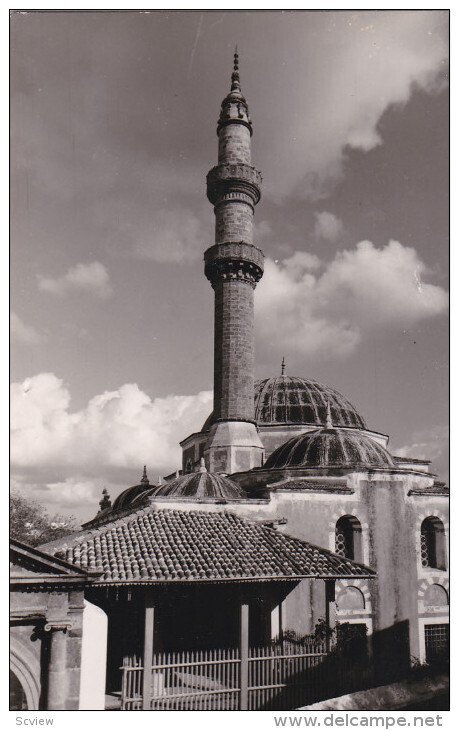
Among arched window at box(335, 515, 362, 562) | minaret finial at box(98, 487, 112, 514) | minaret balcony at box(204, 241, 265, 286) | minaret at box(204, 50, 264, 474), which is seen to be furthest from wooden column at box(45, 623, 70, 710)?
minaret finial at box(98, 487, 112, 514)

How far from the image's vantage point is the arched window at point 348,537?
1730cm

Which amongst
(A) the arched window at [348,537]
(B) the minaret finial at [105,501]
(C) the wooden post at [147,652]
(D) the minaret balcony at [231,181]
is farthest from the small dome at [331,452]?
(B) the minaret finial at [105,501]

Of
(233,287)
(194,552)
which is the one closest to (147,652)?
(194,552)

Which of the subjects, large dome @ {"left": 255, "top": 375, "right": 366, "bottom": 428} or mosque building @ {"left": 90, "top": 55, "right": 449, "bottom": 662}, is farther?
large dome @ {"left": 255, "top": 375, "right": 366, "bottom": 428}

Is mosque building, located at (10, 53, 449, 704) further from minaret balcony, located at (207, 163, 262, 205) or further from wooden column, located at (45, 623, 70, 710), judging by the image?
wooden column, located at (45, 623, 70, 710)

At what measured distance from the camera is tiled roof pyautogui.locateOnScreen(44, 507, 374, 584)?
1207 cm

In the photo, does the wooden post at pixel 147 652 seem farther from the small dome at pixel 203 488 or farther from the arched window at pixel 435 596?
the arched window at pixel 435 596

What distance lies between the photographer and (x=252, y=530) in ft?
49.0

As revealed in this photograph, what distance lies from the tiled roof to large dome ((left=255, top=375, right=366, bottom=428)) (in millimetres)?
12447

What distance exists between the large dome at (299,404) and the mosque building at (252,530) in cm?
403

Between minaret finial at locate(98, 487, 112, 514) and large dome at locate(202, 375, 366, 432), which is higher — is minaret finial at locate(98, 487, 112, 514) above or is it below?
below

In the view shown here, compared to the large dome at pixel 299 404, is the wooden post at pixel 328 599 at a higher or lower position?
lower

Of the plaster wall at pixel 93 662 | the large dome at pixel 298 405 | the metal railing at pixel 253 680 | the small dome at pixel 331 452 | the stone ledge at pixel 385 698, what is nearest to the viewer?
the stone ledge at pixel 385 698
